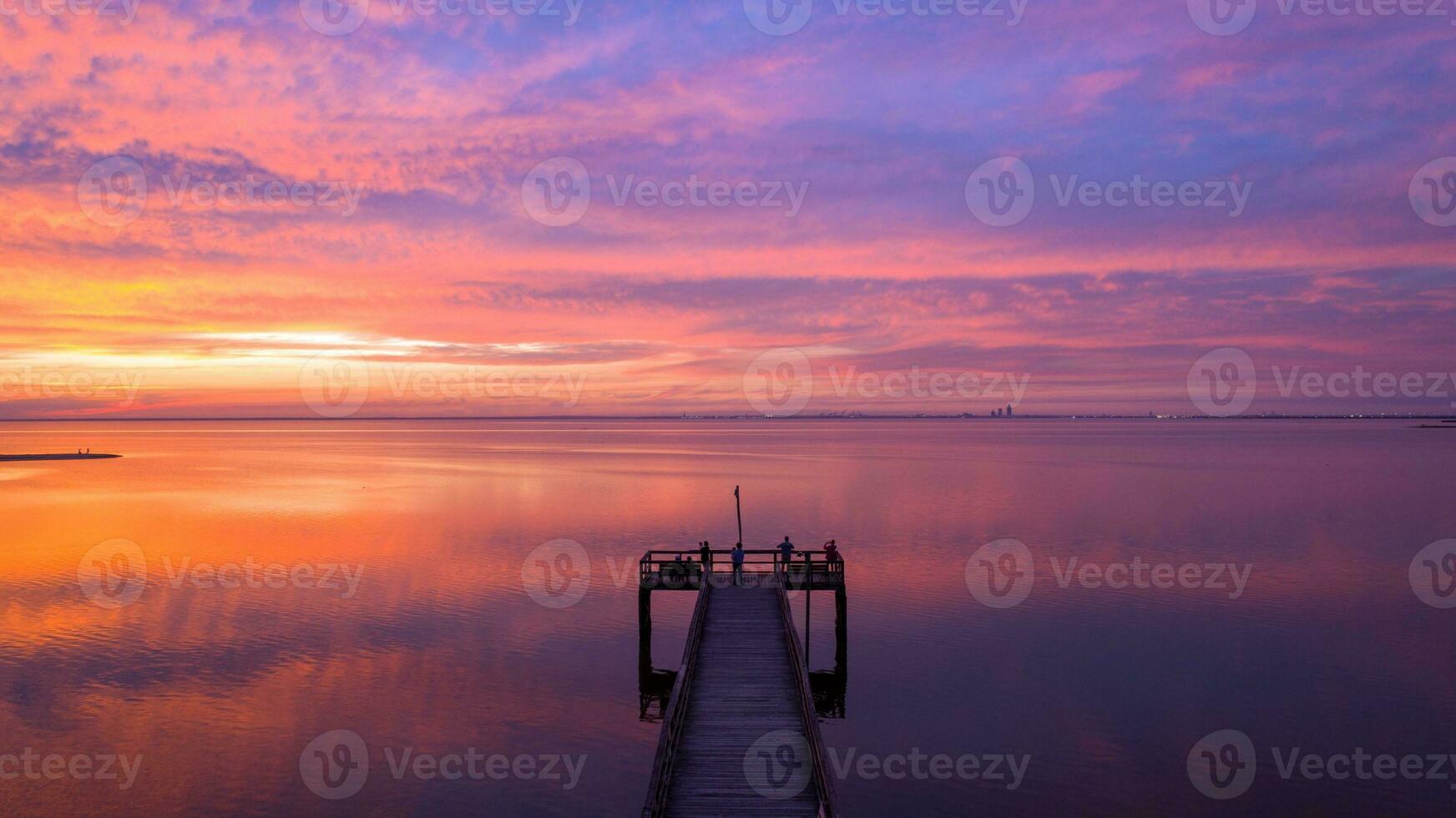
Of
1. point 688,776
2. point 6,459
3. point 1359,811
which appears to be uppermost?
point 6,459

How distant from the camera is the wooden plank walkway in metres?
15.7

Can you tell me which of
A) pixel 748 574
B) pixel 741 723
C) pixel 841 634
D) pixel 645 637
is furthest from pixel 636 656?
pixel 741 723

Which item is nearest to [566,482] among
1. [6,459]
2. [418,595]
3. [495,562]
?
[495,562]

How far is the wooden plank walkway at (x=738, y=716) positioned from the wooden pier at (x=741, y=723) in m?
0.02

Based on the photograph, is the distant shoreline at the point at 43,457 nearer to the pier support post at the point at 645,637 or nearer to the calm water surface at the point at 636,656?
the calm water surface at the point at 636,656

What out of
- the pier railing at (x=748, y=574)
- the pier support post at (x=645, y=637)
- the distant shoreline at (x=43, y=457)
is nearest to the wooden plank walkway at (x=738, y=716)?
the pier railing at (x=748, y=574)

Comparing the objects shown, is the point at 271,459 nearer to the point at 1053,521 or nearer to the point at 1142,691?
the point at 1053,521

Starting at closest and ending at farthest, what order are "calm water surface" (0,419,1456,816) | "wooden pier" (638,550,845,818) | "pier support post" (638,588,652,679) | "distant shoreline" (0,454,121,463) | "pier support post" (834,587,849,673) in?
1. "wooden pier" (638,550,845,818)
2. "calm water surface" (0,419,1456,816)
3. "pier support post" (834,587,849,673)
4. "pier support post" (638,588,652,679)
5. "distant shoreline" (0,454,121,463)

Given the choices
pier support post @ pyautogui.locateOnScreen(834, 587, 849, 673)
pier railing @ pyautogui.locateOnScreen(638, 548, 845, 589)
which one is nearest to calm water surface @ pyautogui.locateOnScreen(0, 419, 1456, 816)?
pier support post @ pyautogui.locateOnScreen(834, 587, 849, 673)

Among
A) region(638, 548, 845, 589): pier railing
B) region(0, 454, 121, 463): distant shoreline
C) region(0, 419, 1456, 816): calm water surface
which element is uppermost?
region(0, 454, 121, 463): distant shoreline

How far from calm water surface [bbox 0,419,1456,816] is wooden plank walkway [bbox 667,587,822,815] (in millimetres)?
2991

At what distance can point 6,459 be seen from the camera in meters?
127

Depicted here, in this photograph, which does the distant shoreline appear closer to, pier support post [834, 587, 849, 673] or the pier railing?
the pier railing

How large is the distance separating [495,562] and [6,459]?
121 metres
